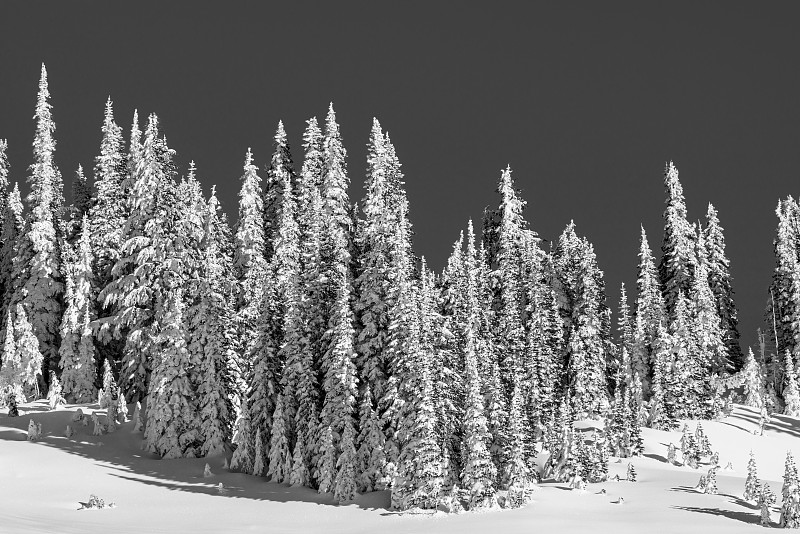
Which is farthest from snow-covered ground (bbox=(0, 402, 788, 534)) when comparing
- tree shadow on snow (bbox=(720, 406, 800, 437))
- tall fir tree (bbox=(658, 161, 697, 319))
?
tall fir tree (bbox=(658, 161, 697, 319))

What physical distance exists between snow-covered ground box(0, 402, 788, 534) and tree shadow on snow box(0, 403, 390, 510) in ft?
0.19

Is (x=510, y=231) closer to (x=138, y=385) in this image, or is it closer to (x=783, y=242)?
(x=783, y=242)

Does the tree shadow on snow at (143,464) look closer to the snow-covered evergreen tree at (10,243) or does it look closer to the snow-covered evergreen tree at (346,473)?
the snow-covered evergreen tree at (346,473)

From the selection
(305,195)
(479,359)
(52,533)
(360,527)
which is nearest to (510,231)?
(305,195)

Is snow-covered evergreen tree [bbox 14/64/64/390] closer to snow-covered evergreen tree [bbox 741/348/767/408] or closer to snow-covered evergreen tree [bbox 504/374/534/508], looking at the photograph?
snow-covered evergreen tree [bbox 504/374/534/508]

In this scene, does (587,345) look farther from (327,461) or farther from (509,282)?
(327,461)

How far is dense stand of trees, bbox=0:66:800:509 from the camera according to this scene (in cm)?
4600

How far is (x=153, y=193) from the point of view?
60.1m

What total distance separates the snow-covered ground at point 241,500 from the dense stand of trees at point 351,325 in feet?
5.69

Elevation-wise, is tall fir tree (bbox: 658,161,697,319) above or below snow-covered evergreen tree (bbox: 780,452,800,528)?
above

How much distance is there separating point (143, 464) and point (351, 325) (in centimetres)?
1443

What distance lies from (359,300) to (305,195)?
24.4m

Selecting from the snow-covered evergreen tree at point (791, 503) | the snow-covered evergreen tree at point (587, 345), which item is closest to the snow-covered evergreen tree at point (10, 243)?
the snow-covered evergreen tree at point (587, 345)

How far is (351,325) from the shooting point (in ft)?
163
